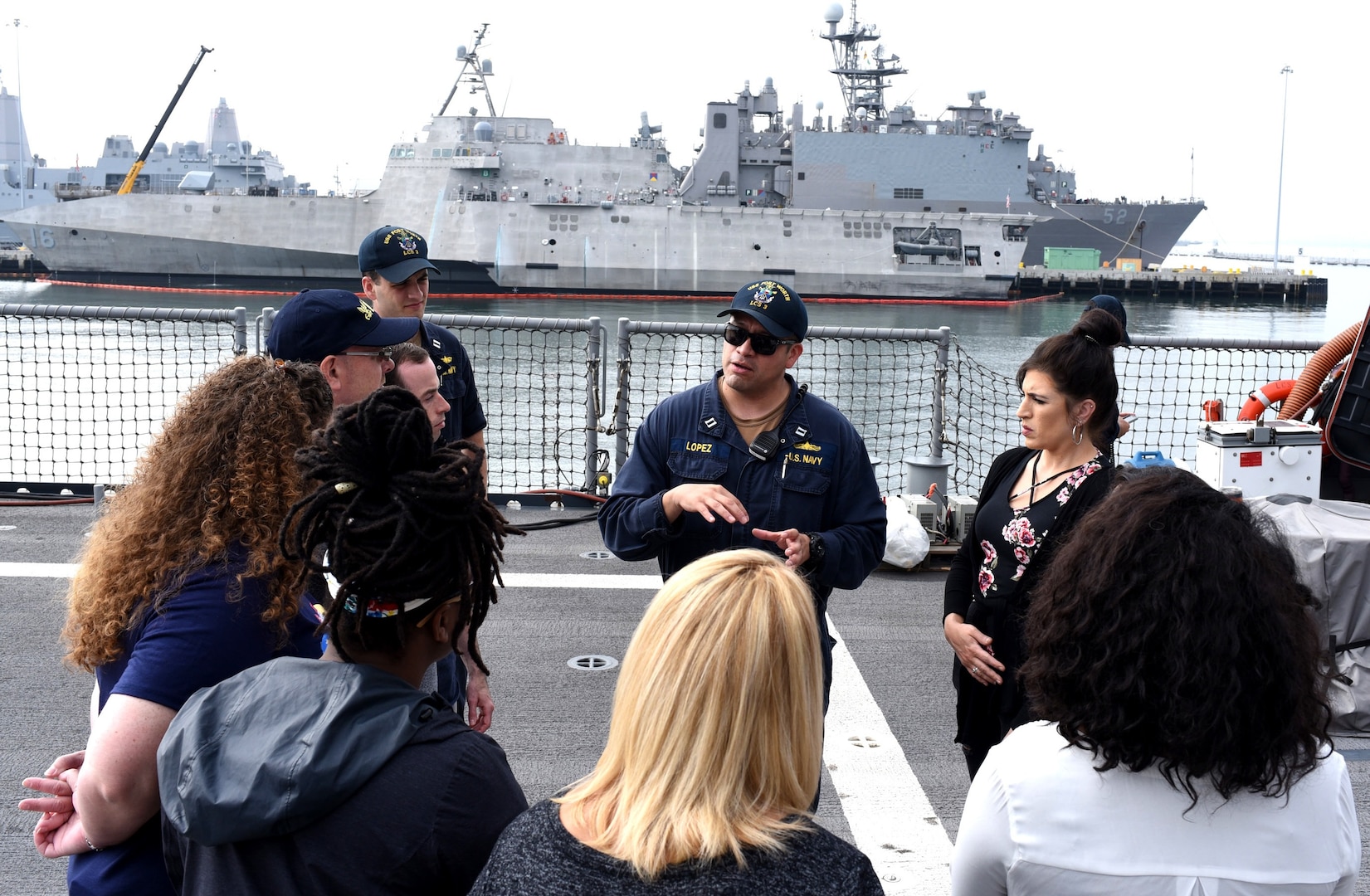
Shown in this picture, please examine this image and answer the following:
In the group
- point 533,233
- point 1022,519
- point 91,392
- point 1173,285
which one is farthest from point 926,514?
point 1173,285

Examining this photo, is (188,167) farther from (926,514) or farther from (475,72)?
(926,514)

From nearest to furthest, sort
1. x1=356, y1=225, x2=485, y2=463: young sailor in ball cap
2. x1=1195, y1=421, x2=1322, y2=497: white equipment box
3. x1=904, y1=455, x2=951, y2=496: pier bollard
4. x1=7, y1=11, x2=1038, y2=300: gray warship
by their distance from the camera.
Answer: x1=356, y1=225, x2=485, y2=463: young sailor in ball cap < x1=1195, y1=421, x2=1322, y2=497: white equipment box < x1=904, y1=455, x2=951, y2=496: pier bollard < x1=7, y1=11, x2=1038, y2=300: gray warship

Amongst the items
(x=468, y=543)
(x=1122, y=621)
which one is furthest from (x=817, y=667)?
(x=468, y=543)

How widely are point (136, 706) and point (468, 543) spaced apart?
55cm

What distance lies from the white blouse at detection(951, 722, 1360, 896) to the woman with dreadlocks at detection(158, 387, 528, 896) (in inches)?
27.2

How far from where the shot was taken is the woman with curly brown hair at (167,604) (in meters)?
1.61

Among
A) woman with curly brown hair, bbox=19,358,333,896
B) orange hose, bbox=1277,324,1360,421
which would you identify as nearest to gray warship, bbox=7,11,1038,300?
orange hose, bbox=1277,324,1360,421

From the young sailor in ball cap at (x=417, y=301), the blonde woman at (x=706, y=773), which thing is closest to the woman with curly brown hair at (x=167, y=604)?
the blonde woman at (x=706, y=773)

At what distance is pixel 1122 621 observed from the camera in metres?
1.48

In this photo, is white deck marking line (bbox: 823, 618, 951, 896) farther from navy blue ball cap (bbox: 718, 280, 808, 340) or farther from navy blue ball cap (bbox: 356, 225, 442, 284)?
navy blue ball cap (bbox: 356, 225, 442, 284)

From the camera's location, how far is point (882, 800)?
11.3ft

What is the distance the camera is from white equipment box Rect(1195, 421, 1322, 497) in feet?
15.9

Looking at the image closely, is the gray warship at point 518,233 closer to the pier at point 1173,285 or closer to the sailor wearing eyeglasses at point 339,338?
the pier at point 1173,285

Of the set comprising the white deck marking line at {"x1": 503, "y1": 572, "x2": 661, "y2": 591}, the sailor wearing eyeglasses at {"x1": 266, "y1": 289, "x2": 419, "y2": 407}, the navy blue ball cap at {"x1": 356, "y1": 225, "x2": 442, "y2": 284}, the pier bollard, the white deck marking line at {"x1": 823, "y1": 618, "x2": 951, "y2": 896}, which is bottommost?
the white deck marking line at {"x1": 823, "y1": 618, "x2": 951, "y2": 896}
